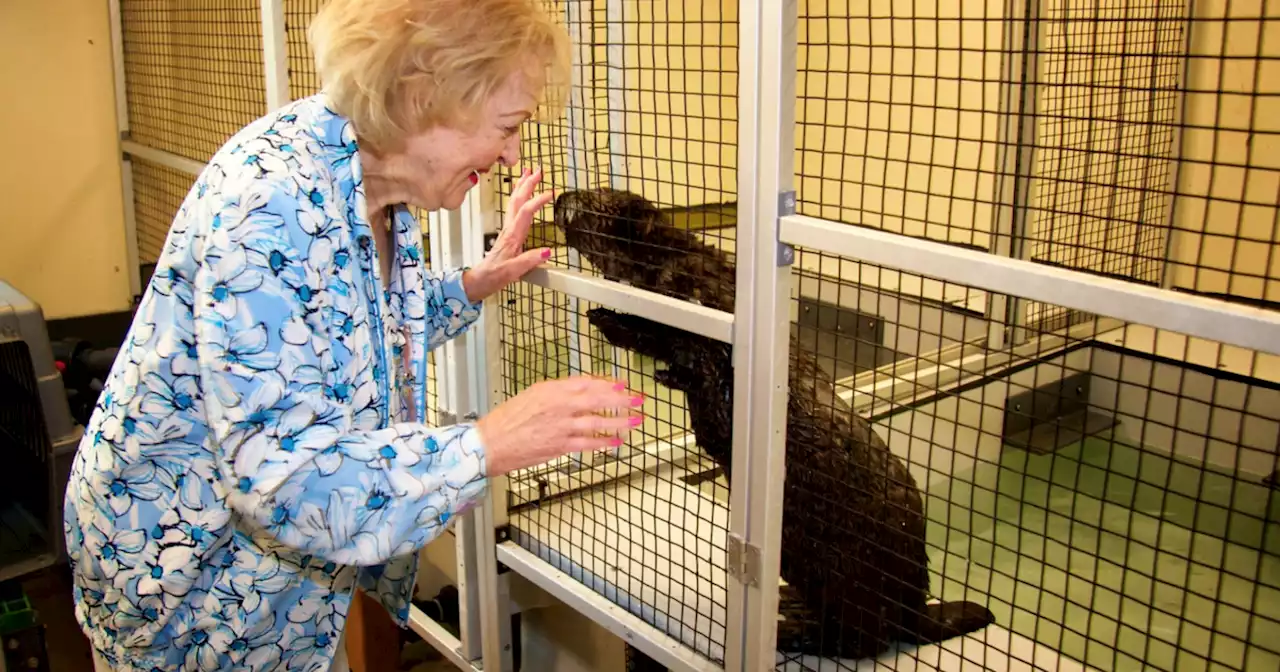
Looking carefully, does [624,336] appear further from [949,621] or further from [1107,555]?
[1107,555]

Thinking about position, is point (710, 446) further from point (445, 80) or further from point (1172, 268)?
point (1172, 268)

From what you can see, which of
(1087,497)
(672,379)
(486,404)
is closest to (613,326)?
(672,379)

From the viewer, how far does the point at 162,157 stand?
3.06 m

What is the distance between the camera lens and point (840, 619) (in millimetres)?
1414

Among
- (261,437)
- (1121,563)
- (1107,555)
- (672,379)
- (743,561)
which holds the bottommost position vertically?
(1107,555)

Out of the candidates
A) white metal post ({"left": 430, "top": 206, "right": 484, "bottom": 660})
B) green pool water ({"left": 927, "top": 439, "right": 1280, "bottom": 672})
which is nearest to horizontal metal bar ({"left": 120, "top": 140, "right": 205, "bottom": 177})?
white metal post ({"left": 430, "top": 206, "right": 484, "bottom": 660})

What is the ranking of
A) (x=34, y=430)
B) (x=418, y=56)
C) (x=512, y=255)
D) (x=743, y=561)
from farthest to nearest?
(x=34, y=430)
(x=512, y=255)
(x=743, y=561)
(x=418, y=56)

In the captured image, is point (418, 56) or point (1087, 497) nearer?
point (418, 56)

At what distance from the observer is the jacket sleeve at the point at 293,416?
946 mm

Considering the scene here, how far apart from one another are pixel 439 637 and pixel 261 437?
125 cm

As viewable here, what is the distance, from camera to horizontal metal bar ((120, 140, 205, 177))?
2.81 meters

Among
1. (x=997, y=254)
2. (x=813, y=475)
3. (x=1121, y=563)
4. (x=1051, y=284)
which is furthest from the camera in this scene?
(x=1121, y=563)

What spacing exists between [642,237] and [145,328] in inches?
30.2

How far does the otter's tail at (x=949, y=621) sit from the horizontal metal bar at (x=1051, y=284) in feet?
2.09
